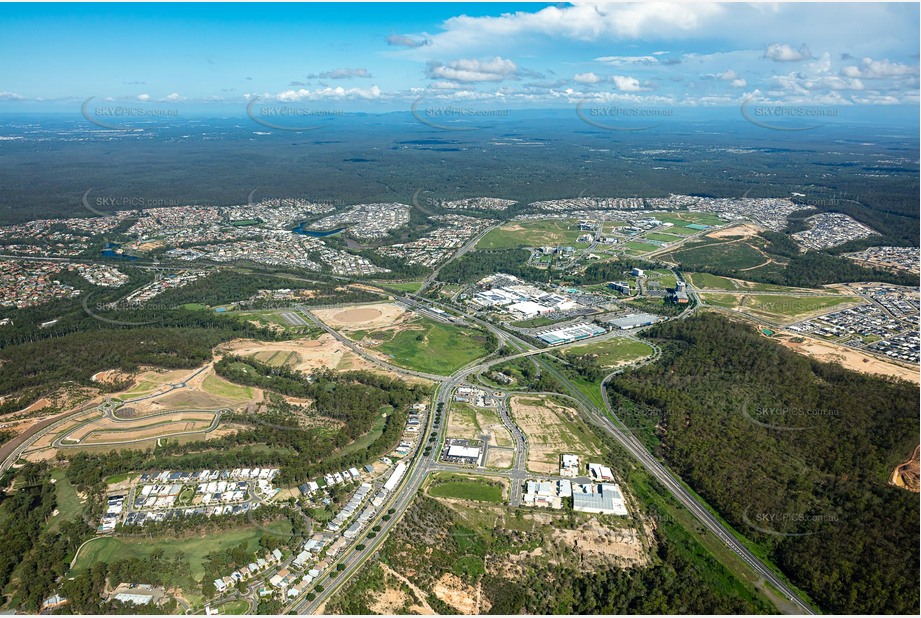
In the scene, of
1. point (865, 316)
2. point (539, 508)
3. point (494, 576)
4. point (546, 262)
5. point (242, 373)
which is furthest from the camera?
point (546, 262)

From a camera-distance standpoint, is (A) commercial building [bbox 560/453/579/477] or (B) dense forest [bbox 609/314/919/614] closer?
(B) dense forest [bbox 609/314/919/614]

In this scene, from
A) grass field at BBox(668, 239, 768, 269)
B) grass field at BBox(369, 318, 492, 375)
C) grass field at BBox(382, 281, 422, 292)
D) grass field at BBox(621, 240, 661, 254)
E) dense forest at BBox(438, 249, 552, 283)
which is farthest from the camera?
grass field at BBox(621, 240, 661, 254)

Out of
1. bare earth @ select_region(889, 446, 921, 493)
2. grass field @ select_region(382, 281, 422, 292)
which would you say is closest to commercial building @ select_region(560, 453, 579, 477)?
bare earth @ select_region(889, 446, 921, 493)

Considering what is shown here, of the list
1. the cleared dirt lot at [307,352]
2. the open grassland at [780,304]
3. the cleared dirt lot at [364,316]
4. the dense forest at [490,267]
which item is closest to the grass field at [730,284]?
the open grassland at [780,304]

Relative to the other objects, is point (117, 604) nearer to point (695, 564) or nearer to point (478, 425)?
point (478, 425)

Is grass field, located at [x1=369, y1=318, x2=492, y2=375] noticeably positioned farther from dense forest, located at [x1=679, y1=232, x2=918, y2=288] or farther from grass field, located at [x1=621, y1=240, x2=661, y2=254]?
grass field, located at [x1=621, y1=240, x2=661, y2=254]

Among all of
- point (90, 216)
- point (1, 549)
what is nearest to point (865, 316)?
point (1, 549)
